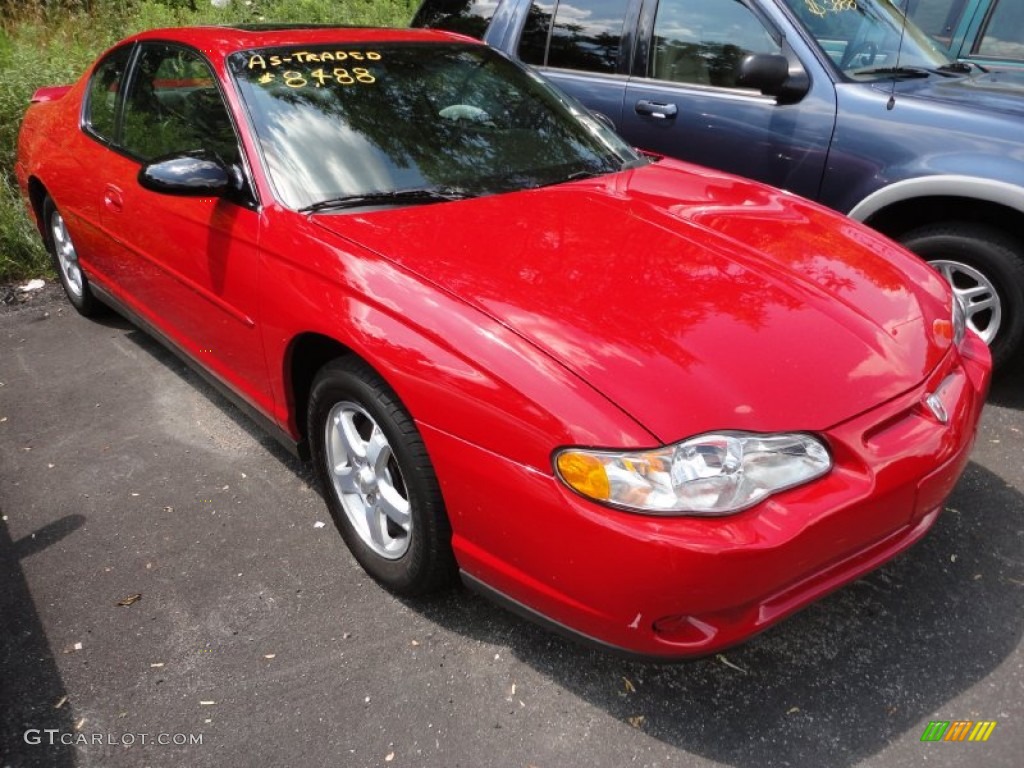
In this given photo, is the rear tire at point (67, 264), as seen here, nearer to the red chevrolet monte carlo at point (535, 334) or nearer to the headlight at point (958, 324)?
the red chevrolet monte carlo at point (535, 334)

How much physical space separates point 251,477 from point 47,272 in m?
3.13

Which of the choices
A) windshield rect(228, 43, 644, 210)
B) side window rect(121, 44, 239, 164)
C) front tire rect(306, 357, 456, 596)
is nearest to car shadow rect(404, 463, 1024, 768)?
front tire rect(306, 357, 456, 596)

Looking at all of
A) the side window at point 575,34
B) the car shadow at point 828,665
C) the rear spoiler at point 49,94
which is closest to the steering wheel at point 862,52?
the side window at point 575,34

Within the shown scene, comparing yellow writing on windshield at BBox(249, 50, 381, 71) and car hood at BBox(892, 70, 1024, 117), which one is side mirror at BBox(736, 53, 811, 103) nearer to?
car hood at BBox(892, 70, 1024, 117)

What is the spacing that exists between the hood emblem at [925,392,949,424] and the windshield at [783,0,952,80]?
86.2 inches

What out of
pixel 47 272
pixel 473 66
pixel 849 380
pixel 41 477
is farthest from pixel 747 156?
pixel 47 272

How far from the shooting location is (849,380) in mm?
2006

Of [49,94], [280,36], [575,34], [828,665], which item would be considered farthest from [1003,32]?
[49,94]

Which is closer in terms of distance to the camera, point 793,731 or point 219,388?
point 793,731

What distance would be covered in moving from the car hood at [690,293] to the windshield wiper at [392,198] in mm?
56

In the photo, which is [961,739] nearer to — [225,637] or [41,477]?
[225,637]

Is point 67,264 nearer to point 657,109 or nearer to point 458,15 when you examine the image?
point 458,15

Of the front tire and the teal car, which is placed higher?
the teal car

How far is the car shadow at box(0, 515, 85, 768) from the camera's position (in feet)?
6.83
